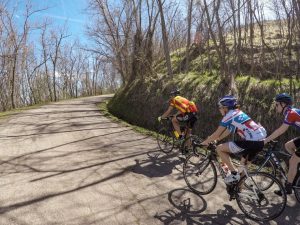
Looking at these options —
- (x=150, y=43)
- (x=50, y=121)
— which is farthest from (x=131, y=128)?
(x=150, y=43)

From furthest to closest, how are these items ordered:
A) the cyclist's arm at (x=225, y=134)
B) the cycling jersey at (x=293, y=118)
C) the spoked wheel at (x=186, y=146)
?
the spoked wheel at (x=186, y=146) < the cyclist's arm at (x=225, y=134) < the cycling jersey at (x=293, y=118)

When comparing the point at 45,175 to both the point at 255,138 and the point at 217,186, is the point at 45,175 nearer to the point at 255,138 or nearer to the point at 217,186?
the point at 217,186

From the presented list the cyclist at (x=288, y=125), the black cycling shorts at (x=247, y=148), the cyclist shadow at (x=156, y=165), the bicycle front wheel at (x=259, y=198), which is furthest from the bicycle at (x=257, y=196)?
the cyclist shadow at (x=156, y=165)

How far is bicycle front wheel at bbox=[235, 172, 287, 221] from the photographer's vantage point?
5461 millimetres

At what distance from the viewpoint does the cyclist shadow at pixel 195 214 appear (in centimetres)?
548

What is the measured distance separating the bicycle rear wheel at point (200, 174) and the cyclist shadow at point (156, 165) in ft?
3.24

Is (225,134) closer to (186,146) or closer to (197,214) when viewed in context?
(197,214)

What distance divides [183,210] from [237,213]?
0.99 meters

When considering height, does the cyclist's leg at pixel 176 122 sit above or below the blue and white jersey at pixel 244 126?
below

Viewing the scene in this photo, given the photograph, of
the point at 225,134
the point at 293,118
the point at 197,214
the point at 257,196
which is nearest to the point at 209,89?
the point at 225,134

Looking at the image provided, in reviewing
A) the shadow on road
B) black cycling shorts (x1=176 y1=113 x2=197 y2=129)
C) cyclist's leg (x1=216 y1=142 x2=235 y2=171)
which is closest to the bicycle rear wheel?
cyclist's leg (x1=216 y1=142 x2=235 y2=171)

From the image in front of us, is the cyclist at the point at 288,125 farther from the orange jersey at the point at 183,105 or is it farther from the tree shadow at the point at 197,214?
the orange jersey at the point at 183,105

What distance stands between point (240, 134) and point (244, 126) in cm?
21

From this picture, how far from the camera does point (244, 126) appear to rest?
5.66 metres
